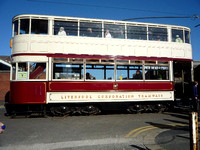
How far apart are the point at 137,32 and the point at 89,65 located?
3266 millimetres

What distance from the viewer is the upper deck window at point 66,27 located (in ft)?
26.1

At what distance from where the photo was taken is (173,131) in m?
5.43

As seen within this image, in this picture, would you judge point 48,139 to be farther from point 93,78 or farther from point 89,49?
point 89,49

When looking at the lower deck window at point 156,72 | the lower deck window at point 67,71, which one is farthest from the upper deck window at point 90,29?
the lower deck window at point 156,72

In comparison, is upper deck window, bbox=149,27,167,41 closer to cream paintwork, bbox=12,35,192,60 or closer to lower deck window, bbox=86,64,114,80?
cream paintwork, bbox=12,35,192,60

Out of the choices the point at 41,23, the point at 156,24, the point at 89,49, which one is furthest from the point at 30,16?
the point at 156,24

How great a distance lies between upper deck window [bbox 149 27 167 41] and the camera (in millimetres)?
8844

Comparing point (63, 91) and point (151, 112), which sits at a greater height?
point (63, 91)

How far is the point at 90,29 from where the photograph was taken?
8.19 meters

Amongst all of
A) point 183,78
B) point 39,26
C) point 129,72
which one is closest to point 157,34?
point 129,72

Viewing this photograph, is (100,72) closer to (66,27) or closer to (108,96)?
(108,96)

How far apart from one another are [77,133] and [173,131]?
10.9ft

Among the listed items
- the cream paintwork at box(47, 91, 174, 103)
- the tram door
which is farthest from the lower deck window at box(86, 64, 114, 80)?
the tram door

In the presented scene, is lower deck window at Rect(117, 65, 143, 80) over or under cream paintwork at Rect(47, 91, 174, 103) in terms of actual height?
over
